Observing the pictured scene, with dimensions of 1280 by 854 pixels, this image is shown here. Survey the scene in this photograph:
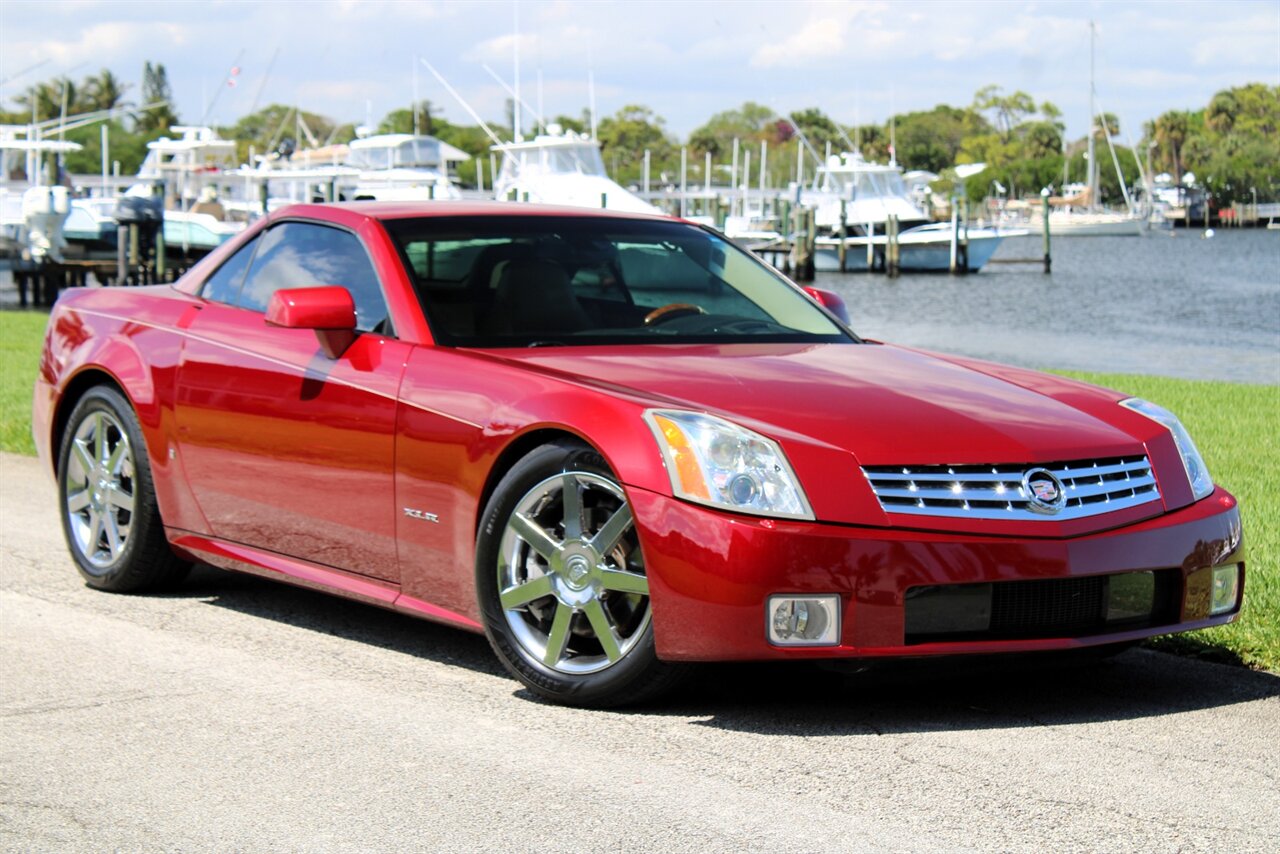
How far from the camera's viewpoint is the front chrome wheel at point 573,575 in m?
4.88

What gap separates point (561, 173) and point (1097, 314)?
851 inches

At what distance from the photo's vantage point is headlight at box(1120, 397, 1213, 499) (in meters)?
5.30

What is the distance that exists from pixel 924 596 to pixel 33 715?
2.40 m

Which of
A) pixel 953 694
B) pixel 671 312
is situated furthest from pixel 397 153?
pixel 953 694

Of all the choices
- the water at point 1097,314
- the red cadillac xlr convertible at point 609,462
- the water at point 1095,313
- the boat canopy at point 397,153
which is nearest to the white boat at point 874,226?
the water at point 1095,313

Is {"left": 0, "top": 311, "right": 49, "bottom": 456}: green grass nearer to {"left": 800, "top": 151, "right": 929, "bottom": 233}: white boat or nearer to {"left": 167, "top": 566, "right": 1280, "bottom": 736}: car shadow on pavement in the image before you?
{"left": 167, "top": 566, "right": 1280, "bottom": 736}: car shadow on pavement

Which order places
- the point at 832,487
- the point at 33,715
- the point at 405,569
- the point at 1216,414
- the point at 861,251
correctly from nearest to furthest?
the point at 832,487
the point at 33,715
the point at 405,569
the point at 1216,414
the point at 861,251

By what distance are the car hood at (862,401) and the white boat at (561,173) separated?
51.5m

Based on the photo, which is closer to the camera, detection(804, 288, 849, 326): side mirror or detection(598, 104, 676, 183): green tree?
detection(804, 288, 849, 326): side mirror

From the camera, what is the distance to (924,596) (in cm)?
466

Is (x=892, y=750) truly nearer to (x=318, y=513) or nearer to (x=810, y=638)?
(x=810, y=638)

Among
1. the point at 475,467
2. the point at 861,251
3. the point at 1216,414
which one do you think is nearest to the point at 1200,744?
the point at 475,467

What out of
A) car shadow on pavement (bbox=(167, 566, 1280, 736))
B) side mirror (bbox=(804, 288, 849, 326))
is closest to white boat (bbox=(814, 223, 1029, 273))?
side mirror (bbox=(804, 288, 849, 326))

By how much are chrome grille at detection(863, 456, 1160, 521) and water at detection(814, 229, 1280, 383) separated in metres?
19.7
